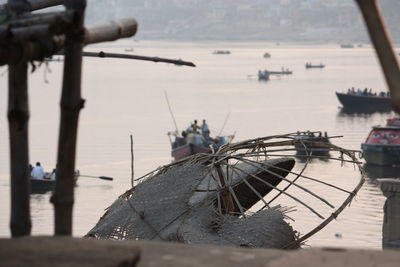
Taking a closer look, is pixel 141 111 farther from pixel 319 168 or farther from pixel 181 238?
pixel 181 238

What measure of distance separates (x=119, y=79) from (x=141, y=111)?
2511 inches

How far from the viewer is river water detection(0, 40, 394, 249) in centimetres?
4353

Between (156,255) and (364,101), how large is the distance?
305ft

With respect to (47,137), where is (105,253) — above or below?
above

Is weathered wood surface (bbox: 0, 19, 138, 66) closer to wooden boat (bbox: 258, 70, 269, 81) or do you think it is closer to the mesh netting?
the mesh netting

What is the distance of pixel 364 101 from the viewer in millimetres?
97188

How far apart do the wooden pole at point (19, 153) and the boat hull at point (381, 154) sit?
51.0 metres

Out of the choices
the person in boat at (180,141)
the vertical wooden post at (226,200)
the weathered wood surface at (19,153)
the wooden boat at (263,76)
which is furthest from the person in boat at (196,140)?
the wooden boat at (263,76)

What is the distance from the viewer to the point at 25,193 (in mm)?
6113

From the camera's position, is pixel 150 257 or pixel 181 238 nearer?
pixel 150 257

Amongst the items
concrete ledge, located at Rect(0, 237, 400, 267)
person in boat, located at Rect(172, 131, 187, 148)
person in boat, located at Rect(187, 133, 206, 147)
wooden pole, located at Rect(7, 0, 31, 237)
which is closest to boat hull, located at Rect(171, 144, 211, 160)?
person in boat, located at Rect(187, 133, 206, 147)

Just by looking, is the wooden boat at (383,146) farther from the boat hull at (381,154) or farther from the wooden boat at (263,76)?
the wooden boat at (263,76)

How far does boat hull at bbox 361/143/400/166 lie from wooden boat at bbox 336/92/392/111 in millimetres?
39481

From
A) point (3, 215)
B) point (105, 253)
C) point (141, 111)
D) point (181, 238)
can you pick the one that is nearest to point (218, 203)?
point (181, 238)
